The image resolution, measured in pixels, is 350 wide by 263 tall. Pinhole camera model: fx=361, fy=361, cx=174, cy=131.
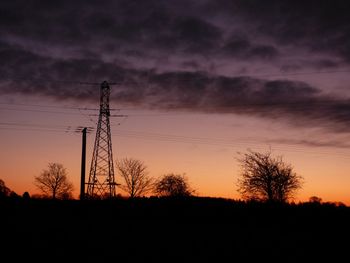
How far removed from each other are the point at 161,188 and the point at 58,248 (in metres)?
81.7

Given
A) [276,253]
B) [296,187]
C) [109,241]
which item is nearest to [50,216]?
[109,241]

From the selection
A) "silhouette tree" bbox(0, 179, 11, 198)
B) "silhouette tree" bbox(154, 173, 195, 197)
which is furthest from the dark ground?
"silhouette tree" bbox(154, 173, 195, 197)

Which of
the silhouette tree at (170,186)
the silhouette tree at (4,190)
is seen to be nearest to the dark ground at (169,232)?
the silhouette tree at (4,190)

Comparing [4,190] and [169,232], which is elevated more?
[4,190]

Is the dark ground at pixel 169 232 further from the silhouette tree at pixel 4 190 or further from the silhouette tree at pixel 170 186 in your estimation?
the silhouette tree at pixel 170 186

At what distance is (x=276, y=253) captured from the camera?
17562 millimetres

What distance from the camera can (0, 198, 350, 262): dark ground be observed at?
16.8 metres

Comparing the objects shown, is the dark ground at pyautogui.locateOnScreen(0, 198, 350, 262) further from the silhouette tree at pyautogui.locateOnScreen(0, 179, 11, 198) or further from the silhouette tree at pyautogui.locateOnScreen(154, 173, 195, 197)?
the silhouette tree at pyautogui.locateOnScreen(154, 173, 195, 197)

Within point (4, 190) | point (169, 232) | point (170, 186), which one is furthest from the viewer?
point (170, 186)

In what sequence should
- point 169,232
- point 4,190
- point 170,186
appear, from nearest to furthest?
point 169,232 < point 4,190 < point 170,186

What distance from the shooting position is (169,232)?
21.6 meters

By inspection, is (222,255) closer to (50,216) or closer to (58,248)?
(58,248)

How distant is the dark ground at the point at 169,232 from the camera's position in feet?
55.0

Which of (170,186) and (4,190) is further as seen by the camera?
(170,186)
